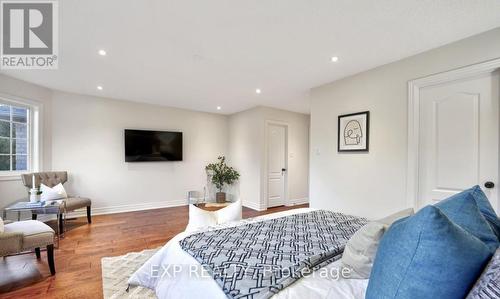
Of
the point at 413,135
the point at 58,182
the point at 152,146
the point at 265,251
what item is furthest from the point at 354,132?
the point at 58,182

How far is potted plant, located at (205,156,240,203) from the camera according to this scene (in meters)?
5.55

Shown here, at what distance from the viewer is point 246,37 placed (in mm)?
2207

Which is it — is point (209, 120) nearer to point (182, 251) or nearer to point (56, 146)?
point (56, 146)

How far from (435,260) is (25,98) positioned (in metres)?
5.27

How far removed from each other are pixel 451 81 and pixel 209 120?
4760mm

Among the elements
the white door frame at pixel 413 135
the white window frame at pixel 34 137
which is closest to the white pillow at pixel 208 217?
the white door frame at pixel 413 135

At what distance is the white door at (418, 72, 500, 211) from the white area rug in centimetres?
304

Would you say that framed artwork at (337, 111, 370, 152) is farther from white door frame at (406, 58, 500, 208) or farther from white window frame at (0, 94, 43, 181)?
white window frame at (0, 94, 43, 181)

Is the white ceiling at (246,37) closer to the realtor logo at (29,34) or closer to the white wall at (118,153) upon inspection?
the realtor logo at (29,34)

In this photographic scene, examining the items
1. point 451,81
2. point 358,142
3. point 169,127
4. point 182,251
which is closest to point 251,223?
point 182,251

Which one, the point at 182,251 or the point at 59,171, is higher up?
the point at 59,171

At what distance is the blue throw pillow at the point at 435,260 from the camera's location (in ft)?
2.22

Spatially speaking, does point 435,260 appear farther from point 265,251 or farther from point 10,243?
point 10,243

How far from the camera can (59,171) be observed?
4.12 meters
